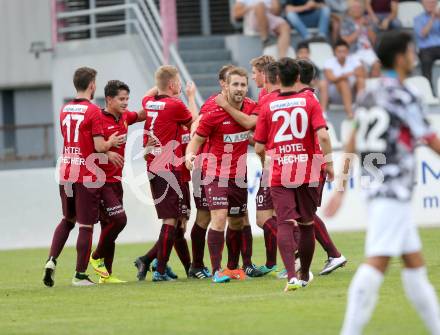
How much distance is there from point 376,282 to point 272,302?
9.52 ft

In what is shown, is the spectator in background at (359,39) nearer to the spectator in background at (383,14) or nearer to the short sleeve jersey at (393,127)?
the spectator in background at (383,14)

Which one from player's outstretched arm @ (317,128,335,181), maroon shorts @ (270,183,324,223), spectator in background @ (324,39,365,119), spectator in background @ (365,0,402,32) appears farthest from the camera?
spectator in background @ (365,0,402,32)

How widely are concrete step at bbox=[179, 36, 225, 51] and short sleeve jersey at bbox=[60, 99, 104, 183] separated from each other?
11.4 m

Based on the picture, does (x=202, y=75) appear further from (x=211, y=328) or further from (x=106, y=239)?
(x=211, y=328)

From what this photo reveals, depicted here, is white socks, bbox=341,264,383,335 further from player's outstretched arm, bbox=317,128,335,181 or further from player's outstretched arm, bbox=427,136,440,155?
player's outstretched arm, bbox=317,128,335,181

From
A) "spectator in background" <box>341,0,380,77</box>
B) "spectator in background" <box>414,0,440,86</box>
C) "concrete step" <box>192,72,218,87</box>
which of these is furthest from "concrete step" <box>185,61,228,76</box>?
"spectator in background" <box>414,0,440,86</box>

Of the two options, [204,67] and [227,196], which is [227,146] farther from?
[204,67]

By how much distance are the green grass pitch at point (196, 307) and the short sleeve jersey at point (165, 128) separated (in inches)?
50.8

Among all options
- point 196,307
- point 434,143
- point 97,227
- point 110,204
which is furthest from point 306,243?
point 97,227

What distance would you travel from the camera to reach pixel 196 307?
10500 millimetres

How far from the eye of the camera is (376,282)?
305 inches

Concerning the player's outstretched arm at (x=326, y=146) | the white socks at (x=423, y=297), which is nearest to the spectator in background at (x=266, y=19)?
the player's outstretched arm at (x=326, y=146)

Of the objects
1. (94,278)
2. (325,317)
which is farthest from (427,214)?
(325,317)

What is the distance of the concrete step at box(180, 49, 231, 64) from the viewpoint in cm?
2402
